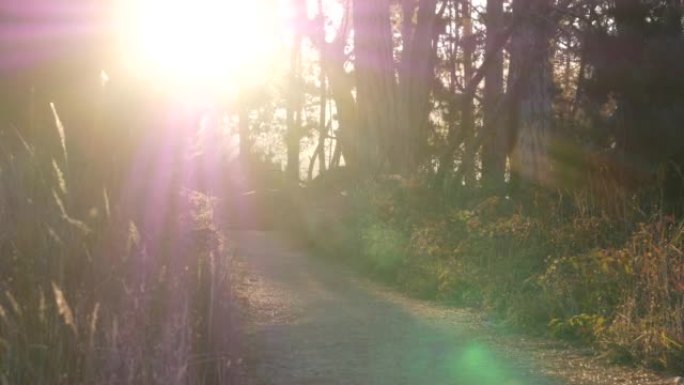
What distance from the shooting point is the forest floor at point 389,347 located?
7.77 metres

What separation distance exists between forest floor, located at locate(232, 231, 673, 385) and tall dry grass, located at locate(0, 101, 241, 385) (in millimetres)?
1062

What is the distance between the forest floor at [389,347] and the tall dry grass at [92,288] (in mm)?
1062

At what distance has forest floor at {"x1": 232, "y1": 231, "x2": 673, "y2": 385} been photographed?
25.5 feet

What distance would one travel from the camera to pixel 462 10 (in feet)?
115

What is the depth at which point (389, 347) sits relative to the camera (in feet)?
29.6

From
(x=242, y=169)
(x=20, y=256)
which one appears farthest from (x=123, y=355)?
(x=242, y=169)

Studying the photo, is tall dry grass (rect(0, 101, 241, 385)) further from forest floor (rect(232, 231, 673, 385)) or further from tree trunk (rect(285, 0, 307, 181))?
tree trunk (rect(285, 0, 307, 181))

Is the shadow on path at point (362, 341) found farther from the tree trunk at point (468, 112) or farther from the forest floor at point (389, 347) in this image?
the tree trunk at point (468, 112)

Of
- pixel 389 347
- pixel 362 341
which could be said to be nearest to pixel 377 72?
pixel 362 341

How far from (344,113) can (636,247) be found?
613 inches

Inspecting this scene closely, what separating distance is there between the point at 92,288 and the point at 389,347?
3885 millimetres

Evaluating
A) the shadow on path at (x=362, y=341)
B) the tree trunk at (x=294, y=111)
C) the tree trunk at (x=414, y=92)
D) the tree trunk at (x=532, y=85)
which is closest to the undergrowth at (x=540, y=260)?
the shadow on path at (x=362, y=341)

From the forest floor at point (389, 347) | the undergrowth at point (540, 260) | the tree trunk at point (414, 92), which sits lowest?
the forest floor at point (389, 347)

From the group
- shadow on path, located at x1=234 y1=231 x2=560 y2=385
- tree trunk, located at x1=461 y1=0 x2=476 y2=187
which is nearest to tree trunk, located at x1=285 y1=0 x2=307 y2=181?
tree trunk, located at x1=461 y1=0 x2=476 y2=187
